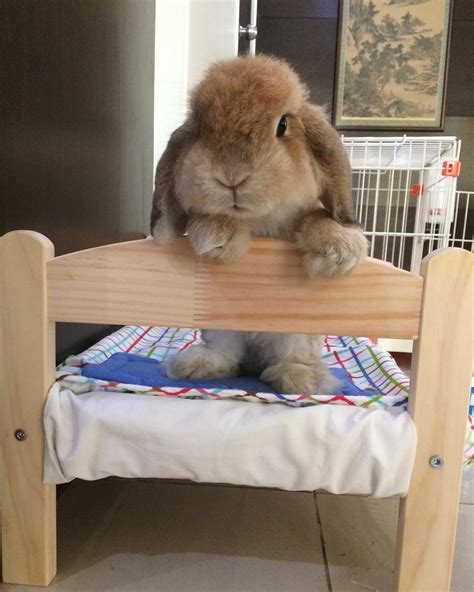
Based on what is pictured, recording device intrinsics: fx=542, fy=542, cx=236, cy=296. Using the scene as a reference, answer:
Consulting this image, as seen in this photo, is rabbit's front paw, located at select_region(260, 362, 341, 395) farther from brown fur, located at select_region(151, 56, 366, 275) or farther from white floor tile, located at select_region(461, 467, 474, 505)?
white floor tile, located at select_region(461, 467, 474, 505)

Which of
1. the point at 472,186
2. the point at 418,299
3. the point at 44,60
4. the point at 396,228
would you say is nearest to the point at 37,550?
the point at 418,299

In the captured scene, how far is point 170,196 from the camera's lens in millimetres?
763

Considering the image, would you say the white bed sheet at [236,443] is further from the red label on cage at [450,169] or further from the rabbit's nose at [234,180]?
the red label on cage at [450,169]

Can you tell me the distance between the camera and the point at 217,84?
68 centimetres

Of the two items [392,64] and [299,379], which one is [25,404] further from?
[392,64]

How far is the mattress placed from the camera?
0.73 m

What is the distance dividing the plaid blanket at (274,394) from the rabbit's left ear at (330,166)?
259mm

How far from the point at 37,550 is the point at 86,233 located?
2.15ft

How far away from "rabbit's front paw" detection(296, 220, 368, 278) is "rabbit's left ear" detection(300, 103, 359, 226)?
2.0 inches

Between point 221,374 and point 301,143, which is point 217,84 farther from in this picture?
point 221,374

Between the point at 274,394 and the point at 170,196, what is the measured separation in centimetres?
32

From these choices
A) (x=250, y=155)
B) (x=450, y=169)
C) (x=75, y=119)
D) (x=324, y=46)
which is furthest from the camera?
(x=324, y=46)

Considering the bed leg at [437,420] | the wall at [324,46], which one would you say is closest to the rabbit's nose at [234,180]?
the bed leg at [437,420]

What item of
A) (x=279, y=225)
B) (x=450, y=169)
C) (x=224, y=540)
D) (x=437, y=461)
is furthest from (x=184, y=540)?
(x=450, y=169)
